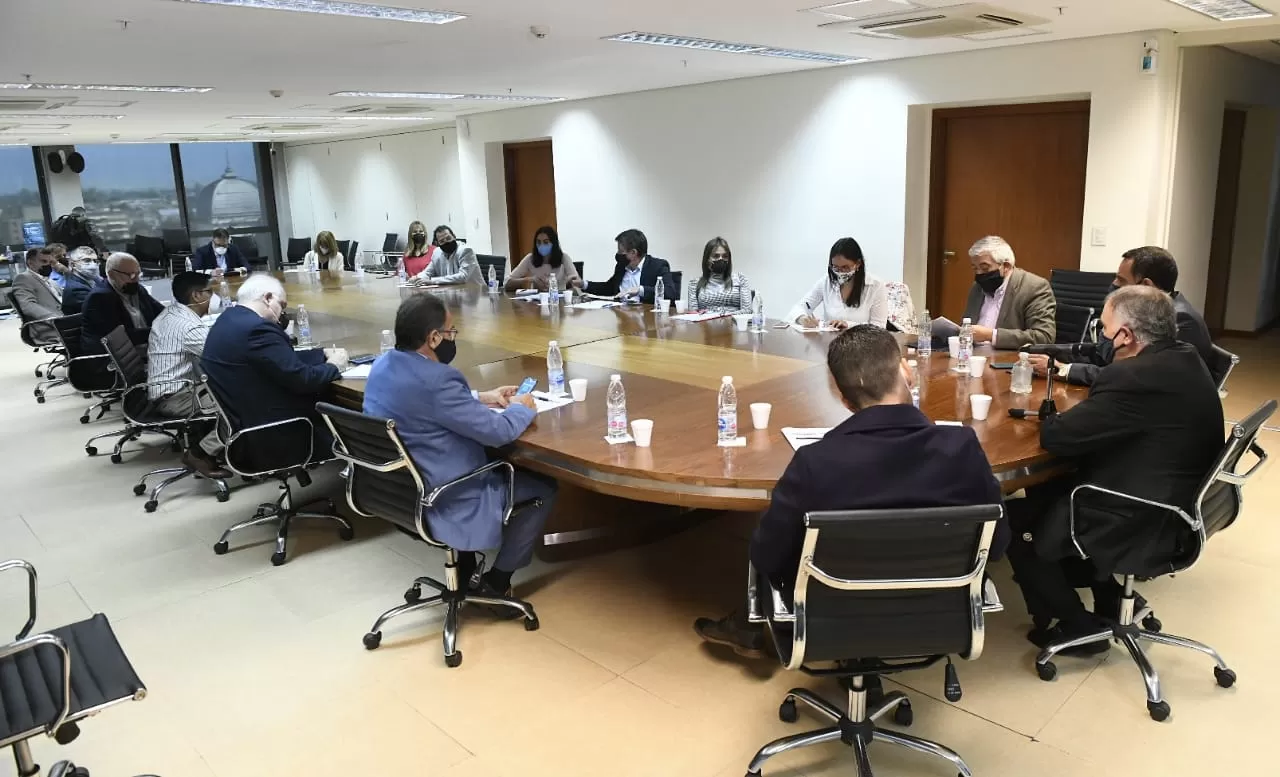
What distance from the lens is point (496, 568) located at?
3277 millimetres

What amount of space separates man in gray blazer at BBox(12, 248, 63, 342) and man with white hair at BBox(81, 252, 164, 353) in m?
1.92

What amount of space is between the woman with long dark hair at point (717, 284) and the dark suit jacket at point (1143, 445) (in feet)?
10.5

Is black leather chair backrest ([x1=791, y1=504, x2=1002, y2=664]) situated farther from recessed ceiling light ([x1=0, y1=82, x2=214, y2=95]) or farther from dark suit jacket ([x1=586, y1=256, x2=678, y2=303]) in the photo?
recessed ceiling light ([x1=0, y1=82, x2=214, y2=95])

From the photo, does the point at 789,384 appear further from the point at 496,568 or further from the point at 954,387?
the point at 496,568

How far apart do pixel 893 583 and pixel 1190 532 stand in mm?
1171

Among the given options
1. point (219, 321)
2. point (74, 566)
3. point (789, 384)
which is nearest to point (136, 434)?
point (74, 566)

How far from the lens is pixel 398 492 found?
9.76 ft

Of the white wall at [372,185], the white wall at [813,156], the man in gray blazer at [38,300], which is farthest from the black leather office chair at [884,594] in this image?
the white wall at [372,185]

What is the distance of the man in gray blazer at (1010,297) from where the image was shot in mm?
4285

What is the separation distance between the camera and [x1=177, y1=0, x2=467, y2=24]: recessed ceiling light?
4.15 metres

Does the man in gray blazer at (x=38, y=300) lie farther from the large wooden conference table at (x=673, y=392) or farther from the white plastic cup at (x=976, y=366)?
the white plastic cup at (x=976, y=366)

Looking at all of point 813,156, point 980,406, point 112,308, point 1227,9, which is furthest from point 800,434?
point 813,156

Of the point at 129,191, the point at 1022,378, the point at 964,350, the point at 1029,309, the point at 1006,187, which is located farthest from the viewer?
the point at 129,191

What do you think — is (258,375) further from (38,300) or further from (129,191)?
(129,191)
